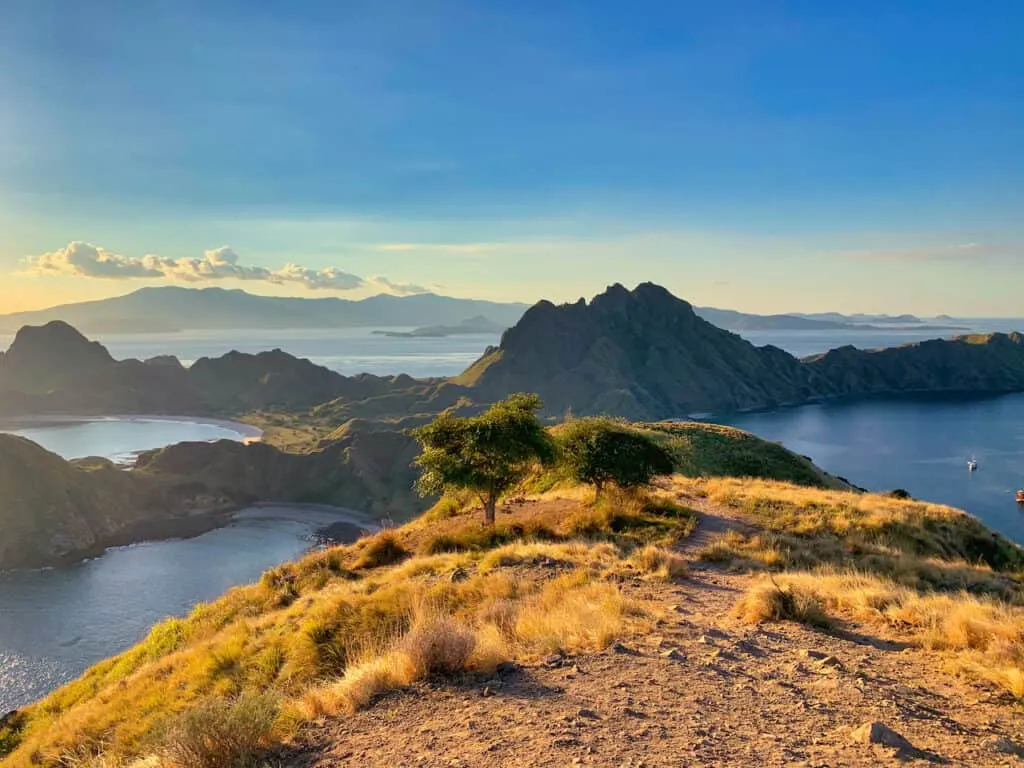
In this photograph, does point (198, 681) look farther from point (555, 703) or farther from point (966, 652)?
point (966, 652)

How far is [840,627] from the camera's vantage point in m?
9.98

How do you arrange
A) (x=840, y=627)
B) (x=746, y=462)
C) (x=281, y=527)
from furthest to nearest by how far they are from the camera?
1. (x=281, y=527)
2. (x=746, y=462)
3. (x=840, y=627)

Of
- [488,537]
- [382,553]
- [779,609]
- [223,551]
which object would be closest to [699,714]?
[779,609]

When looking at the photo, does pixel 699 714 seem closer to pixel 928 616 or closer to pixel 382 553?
pixel 928 616

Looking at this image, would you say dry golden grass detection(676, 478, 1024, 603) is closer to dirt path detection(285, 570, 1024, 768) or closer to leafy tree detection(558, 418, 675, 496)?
leafy tree detection(558, 418, 675, 496)

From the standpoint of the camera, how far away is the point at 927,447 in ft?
442

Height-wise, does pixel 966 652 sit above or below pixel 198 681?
above

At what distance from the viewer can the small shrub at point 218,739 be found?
6262 millimetres

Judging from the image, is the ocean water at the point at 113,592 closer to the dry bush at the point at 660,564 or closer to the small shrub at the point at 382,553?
the small shrub at the point at 382,553

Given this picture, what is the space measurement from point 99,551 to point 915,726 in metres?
106

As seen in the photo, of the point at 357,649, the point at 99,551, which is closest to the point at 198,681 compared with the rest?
the point at 357,649

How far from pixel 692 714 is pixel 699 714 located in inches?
3.0

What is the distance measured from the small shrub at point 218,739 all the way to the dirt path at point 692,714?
45cm

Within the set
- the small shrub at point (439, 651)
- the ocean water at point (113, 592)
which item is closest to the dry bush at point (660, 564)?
the small shrub at point (439, 651)
